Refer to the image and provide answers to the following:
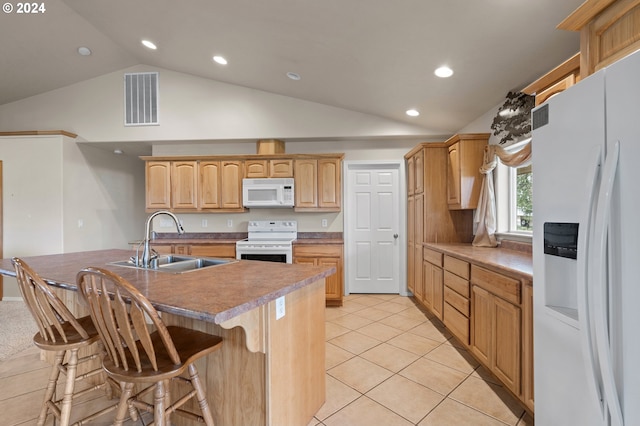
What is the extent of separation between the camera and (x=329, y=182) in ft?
13.6

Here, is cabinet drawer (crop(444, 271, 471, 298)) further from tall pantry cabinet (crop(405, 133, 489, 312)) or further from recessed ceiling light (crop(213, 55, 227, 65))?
recessed ceiling light (crop(213, 55, 227, 65))

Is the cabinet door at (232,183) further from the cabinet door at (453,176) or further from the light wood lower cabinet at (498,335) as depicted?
the light wood lower cabinet at (498,335)

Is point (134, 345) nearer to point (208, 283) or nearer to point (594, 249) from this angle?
point (208, 283)

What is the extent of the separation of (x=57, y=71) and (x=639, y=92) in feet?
19.5

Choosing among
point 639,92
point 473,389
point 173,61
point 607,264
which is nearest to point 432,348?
point 473,389

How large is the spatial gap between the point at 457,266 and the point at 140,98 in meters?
4.91

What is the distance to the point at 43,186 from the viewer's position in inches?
164

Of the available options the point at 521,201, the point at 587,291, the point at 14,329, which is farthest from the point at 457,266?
the point at 14,329

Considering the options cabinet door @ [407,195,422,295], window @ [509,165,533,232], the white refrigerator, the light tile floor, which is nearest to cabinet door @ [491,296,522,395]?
the light tile floor

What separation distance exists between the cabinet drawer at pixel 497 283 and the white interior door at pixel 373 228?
7.05ft

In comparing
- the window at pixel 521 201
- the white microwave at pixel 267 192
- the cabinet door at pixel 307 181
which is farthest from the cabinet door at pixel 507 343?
the white microwave at pixel 267 192

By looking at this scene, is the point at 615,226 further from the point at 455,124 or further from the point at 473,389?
the point at 455,124

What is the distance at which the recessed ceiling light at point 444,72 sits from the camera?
257 cm

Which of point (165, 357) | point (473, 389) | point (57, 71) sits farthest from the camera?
point (57, 71)
